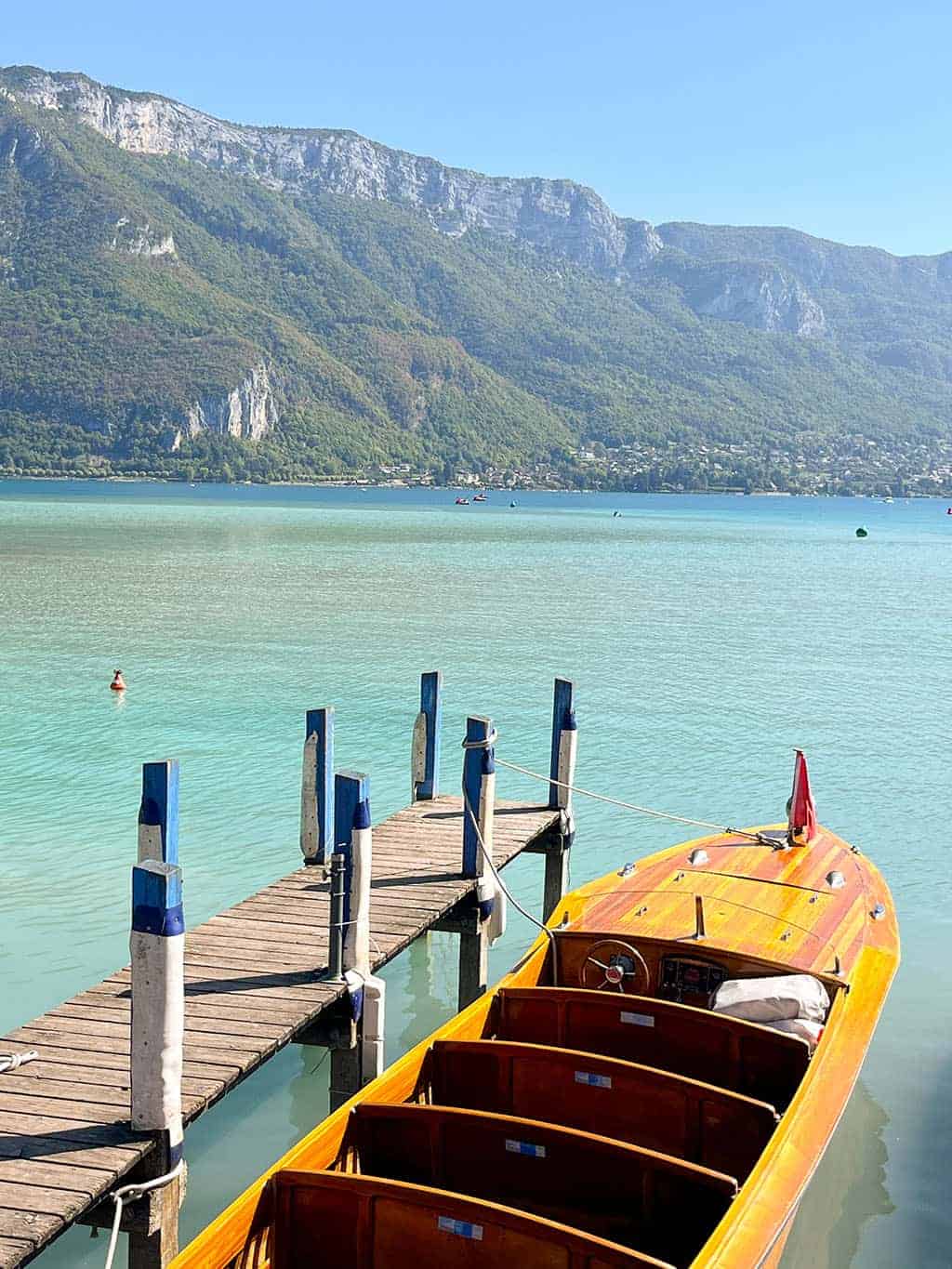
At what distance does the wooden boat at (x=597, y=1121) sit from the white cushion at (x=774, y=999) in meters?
0.07

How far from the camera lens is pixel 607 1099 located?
23.9 ft

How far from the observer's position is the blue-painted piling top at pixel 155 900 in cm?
676

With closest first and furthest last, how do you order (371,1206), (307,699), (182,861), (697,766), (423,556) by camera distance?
(371,1206) < (182,861) < (697,766) < (307,699) < (423,556)

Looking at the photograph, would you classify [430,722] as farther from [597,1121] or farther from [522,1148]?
[522,1148]

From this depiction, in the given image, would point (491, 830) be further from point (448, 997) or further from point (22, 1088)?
point (22, 1088)

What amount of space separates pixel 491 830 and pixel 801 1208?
4.51 metres

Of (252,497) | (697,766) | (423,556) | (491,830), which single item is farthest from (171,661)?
(252,497)

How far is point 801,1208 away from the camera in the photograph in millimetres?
9148

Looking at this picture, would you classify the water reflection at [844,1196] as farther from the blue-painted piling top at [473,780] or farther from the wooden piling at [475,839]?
the blue-painted piling top at [473,780]

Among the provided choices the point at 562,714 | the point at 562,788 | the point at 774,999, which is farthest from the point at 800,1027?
the point at 562,714

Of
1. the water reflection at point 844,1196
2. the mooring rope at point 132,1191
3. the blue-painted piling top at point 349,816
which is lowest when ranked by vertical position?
the water reflection at point 844,1196

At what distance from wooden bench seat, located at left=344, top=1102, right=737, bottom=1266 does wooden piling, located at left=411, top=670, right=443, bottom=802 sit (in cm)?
703

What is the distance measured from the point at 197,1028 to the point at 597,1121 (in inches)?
93.8

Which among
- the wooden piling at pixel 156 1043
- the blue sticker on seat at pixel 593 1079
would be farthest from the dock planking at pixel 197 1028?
the blue sticker on seat at pixel 593 1079
